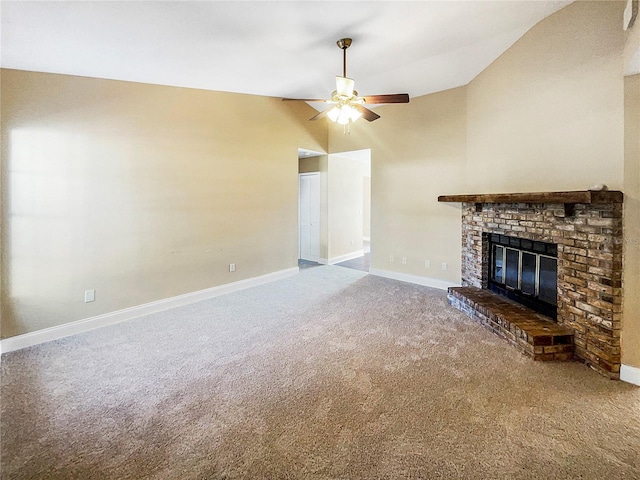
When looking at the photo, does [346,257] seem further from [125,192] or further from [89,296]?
[89,296]

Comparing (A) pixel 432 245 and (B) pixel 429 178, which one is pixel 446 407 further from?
(B) pixel 429 178

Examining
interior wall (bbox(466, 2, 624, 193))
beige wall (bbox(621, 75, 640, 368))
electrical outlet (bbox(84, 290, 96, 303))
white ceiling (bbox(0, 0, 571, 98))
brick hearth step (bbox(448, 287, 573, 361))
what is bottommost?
brick hearth step (bbox(448, 287, 573, 361))

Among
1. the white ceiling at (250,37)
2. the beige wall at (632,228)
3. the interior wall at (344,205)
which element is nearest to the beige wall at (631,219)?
the beige wall at (632,228)

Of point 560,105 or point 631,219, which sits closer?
point 631,219

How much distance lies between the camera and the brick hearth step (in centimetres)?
270

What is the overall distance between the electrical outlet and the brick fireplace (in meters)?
4.60

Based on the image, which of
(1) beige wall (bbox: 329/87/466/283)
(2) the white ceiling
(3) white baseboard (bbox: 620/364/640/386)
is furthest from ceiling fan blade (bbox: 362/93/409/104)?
(3) white baseboard (bbox: 620/364/640/386)

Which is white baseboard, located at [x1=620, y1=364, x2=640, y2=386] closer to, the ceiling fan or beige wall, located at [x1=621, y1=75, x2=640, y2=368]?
beige wall, located at [x1=621, y1=75, x2=640, y2=368]

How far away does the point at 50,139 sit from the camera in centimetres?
312

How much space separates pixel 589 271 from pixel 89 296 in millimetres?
4887

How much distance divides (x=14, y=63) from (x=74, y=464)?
3367mm

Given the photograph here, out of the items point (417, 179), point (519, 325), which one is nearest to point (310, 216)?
point (417, 179)

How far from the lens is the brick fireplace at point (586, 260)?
7.89 feet

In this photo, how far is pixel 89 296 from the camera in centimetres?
349
